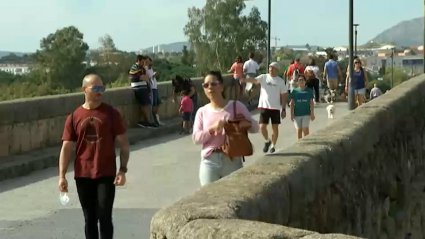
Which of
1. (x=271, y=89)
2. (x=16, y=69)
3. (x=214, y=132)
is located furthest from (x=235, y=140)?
(x=16, y=69)

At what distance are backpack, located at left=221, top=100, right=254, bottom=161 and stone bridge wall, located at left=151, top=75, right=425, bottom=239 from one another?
21.6 inches

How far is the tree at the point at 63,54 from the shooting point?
81.6 meters

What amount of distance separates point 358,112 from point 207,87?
102 inches

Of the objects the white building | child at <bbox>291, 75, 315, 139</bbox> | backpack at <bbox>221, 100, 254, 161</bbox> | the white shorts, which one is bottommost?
the white building

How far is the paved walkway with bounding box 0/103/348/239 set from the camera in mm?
8992

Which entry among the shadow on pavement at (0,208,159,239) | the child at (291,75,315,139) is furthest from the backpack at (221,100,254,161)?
the child at (291,75,315,139)

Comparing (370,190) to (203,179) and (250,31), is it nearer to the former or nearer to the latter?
(203,179)

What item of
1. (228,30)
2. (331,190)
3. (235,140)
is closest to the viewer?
(331,190)

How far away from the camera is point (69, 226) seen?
913 centimetres

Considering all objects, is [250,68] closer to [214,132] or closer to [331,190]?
[214,132]

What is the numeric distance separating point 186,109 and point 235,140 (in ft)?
36.5

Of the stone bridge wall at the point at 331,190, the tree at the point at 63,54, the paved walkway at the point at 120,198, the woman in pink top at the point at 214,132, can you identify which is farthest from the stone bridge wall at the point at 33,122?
the tree at the point at 63,54

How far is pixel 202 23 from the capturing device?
3743 inches

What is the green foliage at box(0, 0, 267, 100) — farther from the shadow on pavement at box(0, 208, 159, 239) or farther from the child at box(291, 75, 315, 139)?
the shadow on pavement at box(0, 208, 159, 239)
